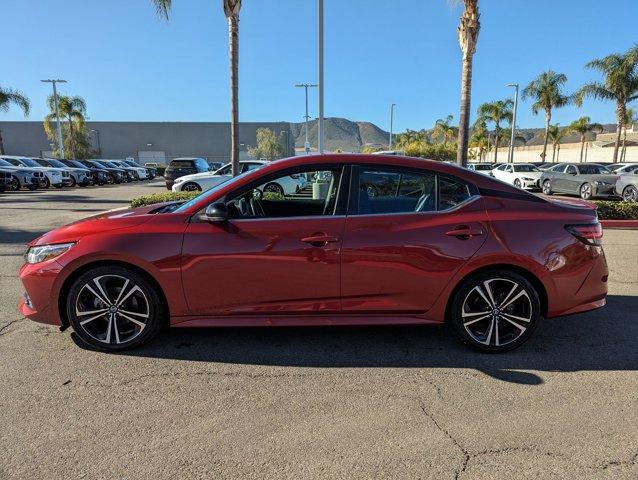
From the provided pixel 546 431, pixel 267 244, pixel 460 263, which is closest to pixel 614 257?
pixel 460 263

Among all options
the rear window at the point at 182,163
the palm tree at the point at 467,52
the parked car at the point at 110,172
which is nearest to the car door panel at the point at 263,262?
the palm tree at the point at 467,52

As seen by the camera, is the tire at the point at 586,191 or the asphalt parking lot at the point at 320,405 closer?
the asphalt parking lot at the point at 320,405

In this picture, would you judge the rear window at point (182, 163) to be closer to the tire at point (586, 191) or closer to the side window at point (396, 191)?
the tire at point (586, 191)

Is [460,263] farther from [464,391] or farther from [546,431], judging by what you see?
[546,431]

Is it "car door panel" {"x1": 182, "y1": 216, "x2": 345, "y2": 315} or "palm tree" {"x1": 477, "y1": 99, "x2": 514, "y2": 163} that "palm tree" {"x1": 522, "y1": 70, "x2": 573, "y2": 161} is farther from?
"car door panel" {"x1": 182, "y1": 216, "x2": 345, "y2": 315}

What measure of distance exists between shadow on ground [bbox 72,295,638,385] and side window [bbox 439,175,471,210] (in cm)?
125

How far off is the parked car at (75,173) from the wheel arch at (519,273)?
28358 millimetres

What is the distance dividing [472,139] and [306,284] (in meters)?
66.8

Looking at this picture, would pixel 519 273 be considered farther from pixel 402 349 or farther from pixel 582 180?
pixel 582 180

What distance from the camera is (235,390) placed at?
125 inches

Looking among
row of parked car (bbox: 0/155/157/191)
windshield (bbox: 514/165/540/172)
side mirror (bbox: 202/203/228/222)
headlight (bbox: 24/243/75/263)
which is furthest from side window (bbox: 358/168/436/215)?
row of parked car (bbox: 0/155/157/191)

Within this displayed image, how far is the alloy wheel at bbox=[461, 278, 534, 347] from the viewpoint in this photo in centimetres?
367

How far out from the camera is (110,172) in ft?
105

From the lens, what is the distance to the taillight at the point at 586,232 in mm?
3658
